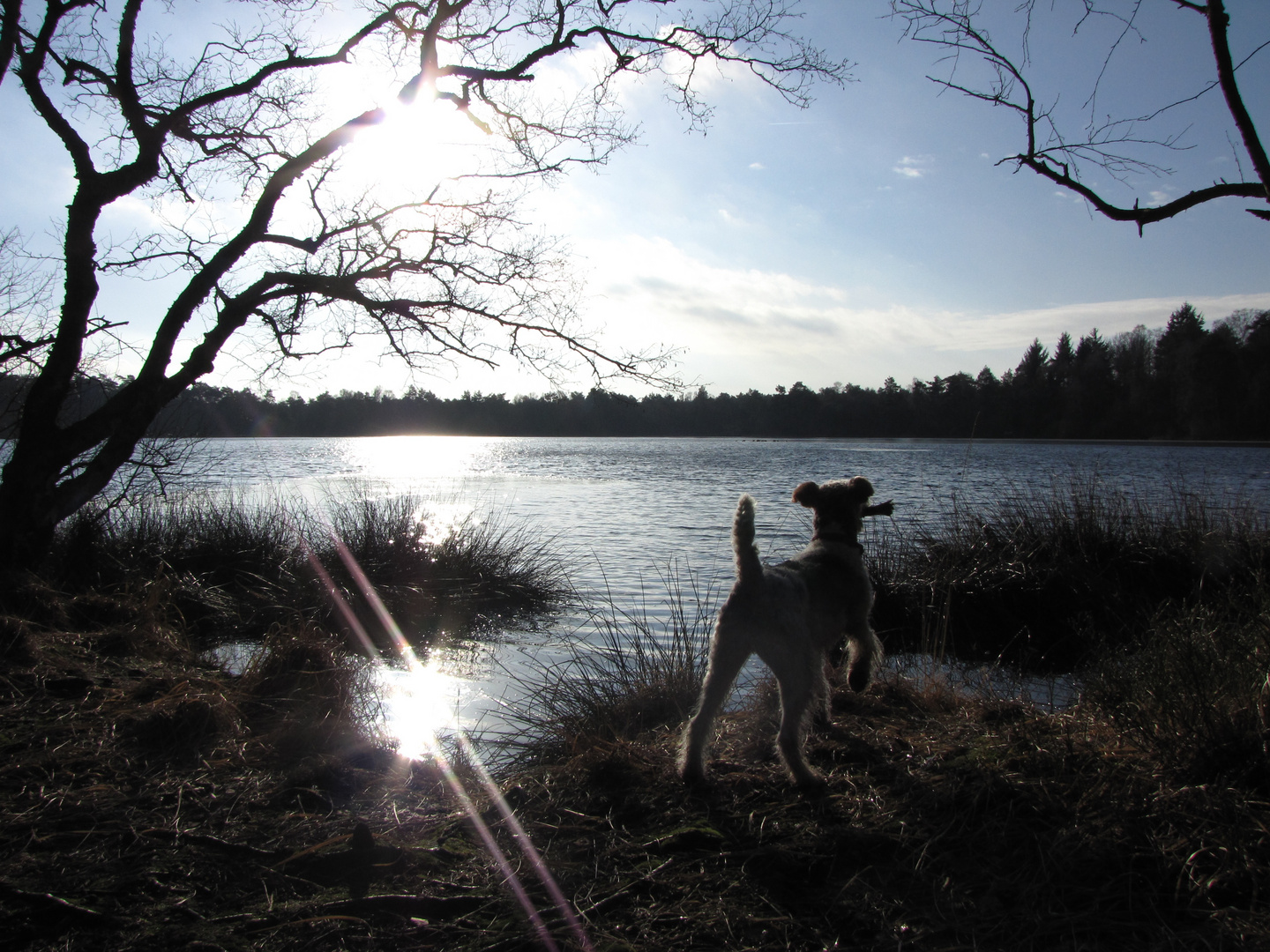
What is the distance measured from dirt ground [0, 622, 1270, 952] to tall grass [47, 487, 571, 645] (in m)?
4.73

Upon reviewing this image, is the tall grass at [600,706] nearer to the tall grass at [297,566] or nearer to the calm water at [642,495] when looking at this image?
the calm water at [642,495]

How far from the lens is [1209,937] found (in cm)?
198

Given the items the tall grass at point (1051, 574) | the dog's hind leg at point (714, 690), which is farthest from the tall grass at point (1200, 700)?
the tall grass at point (1051, 574)

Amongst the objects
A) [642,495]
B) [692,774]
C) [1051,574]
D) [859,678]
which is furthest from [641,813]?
[642,495]

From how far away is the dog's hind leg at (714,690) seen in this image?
3318 mm

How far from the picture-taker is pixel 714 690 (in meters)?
3.32

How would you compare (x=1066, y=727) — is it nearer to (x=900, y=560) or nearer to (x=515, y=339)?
(x=900, y=560)

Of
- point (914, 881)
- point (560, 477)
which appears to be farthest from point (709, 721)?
point (560, 477)

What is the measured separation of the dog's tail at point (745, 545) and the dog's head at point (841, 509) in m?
1.28

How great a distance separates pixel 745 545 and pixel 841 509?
147cm

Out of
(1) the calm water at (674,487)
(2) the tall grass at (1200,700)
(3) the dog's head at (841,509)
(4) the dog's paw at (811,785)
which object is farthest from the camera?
(1) the calm water at (674,487)

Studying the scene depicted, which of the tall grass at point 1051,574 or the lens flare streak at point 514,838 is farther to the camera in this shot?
the tall grass at point 1051,574

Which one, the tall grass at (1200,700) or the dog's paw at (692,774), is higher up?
the tall grass at (1200,700)

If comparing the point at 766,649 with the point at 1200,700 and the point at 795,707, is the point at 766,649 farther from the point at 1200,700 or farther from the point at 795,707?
the point at 1200,700
